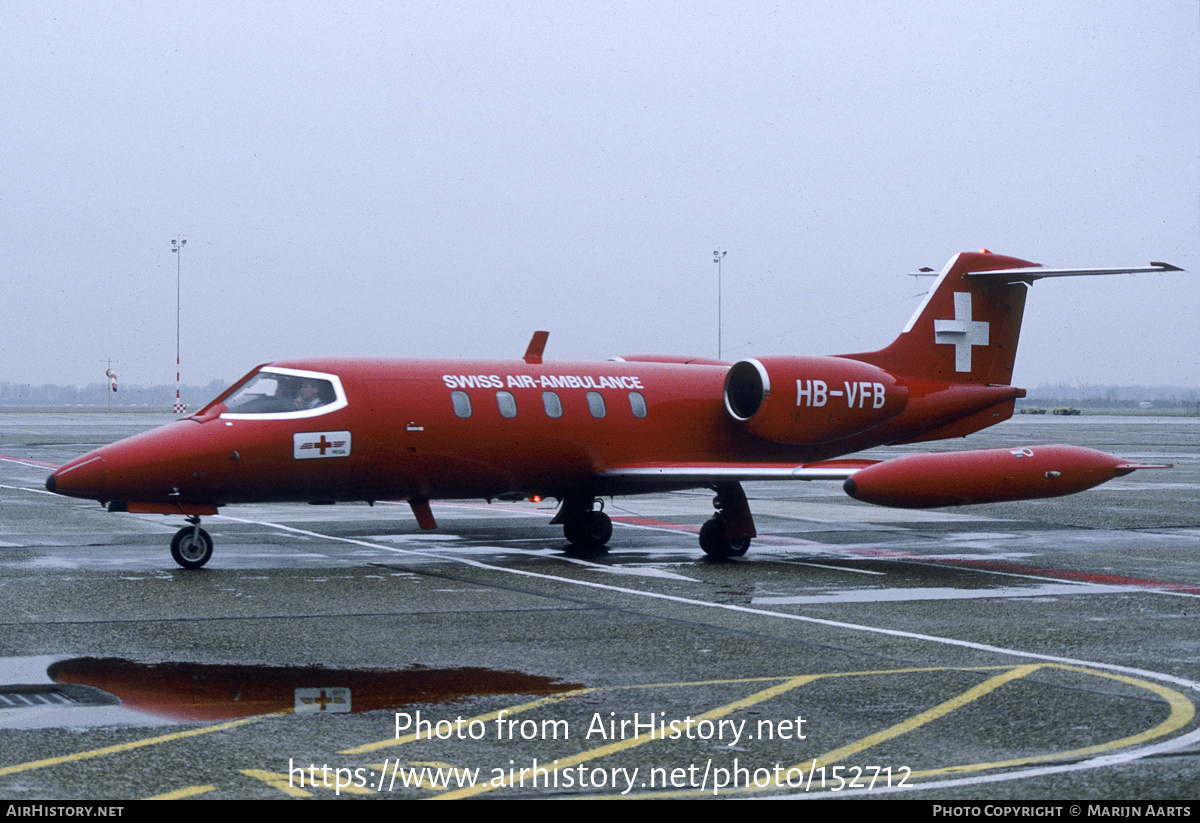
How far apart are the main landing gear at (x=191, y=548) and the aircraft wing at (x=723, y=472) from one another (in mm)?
5363

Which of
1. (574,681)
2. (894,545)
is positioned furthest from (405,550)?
(574,681)

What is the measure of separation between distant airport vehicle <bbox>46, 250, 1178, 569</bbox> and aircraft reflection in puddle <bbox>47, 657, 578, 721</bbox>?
6107 millimetres

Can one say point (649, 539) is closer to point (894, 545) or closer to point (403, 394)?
point (894, 545)

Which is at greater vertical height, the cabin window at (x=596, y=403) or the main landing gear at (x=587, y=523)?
the cabin window at (x=596, y=403)

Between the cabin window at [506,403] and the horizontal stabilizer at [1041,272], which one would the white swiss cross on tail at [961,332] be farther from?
the cabin window at [506,403]

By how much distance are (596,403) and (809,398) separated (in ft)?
10.1

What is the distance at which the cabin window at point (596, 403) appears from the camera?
18.7 metres

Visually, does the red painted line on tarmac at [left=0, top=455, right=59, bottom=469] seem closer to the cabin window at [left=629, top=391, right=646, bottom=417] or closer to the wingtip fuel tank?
the cabin window at [left=629, top=391, right=646, bottom=417]

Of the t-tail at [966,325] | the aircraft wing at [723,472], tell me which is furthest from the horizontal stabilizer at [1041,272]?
the aircraft wing at [723,472]

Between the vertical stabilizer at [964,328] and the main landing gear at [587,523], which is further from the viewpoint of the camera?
the vertical stabilizer at [964,328]

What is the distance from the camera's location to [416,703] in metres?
8.64

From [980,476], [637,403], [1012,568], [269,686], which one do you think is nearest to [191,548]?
[637,403]

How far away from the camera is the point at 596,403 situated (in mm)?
18797
